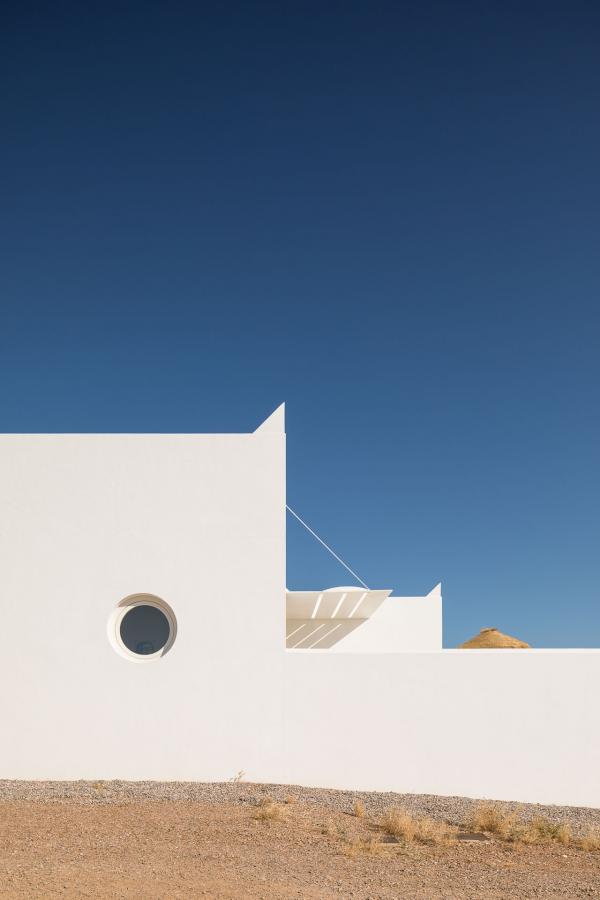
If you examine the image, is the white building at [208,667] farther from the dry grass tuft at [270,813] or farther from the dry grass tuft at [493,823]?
the dry grass tuft at [270,813]

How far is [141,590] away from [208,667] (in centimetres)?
155

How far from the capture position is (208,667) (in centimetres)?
1097

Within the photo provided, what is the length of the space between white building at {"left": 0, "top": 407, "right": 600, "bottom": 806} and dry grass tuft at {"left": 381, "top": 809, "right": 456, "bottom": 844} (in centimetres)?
241

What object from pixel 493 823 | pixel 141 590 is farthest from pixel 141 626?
pixel 493 823

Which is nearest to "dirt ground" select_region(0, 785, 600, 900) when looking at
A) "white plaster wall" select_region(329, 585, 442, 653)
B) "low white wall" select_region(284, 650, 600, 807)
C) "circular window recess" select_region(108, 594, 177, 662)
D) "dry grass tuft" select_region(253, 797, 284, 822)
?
"dry grass tuft" select_region(253, 797, 284, 822)

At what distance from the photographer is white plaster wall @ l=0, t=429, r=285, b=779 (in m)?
10.9

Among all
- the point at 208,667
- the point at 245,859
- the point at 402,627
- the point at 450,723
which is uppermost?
the point at 402,627

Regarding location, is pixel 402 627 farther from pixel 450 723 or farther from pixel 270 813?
pixel 270 813

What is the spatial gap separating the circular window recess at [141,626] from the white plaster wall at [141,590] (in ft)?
0.71

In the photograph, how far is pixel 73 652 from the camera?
11.1m

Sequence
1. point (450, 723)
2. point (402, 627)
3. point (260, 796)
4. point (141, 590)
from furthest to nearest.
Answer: point (402, 627) < point (141, 590) < point (450, 723) < point (260, 796)

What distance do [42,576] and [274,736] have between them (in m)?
4.32

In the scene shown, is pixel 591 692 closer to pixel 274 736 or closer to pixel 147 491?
pixel 274 736

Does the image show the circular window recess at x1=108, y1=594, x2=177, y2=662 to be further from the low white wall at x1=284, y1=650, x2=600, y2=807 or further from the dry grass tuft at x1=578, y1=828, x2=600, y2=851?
the dry grass tuft at x1=578, y1=828, x2=600, y2=851
